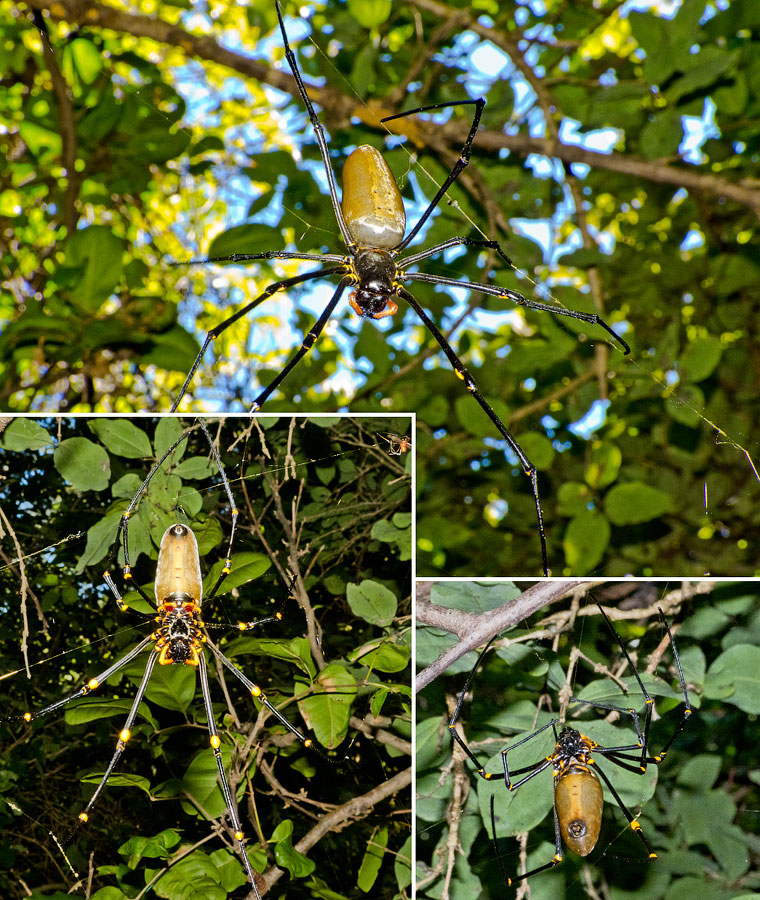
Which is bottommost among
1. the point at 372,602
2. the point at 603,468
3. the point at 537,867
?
the point at 537,867

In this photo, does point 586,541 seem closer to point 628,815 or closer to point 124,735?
point 628,815

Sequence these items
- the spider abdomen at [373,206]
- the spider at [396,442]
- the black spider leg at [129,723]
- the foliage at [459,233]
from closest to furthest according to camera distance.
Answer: the spider abdomen at [373,206] < the black spider leg at [129,723] < the spider at [396,442] < the foliage at [459,233]

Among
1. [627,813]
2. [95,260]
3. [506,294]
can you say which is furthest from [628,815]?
[95,260]

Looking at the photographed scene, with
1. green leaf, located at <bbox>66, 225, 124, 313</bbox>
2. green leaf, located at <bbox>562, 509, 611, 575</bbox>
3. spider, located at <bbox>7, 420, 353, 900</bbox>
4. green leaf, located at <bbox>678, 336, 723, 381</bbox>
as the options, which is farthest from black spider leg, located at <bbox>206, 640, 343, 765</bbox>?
green leaf, located at <bbox>678, 336, 723, 381</bbox>

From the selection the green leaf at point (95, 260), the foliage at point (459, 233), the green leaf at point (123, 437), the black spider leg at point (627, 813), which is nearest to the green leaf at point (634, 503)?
the foliage at point (459, 233)

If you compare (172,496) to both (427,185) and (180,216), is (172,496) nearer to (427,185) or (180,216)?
(427,185)

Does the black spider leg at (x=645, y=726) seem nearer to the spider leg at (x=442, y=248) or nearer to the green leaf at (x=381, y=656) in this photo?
the green leaf at (x=381, y=656)

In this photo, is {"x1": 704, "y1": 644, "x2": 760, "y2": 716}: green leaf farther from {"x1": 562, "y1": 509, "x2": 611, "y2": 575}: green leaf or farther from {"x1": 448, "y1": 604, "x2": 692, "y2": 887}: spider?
{"x1": 562, "y1": 509, "x2": 611, "y2": 575}: green leaf
